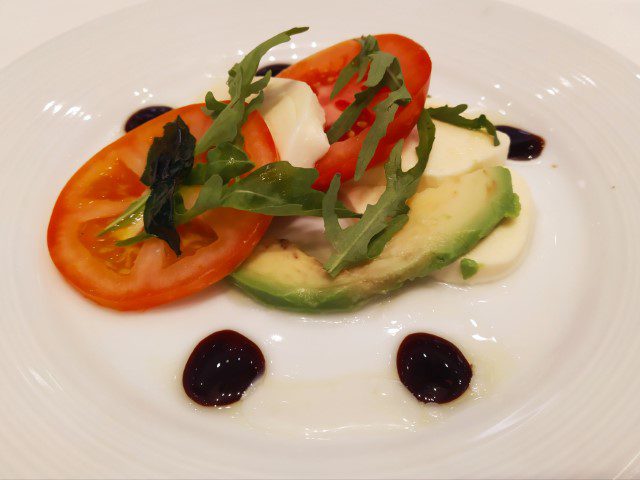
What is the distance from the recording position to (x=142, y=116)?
2.84 metres

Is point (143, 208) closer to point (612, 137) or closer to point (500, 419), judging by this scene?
point (500, 419)

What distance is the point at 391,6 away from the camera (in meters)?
3.24

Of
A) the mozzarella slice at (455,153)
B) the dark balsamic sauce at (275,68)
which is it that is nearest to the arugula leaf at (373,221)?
the mozzarella slice at (455,153)

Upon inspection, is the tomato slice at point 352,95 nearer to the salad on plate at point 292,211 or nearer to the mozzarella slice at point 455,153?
the salad on plate at point 292,211

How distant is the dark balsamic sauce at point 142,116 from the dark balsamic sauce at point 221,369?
138cm

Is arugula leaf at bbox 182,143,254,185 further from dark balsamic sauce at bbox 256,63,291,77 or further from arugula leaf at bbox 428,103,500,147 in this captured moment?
dark balsamic sauce at bbox 256,63,291,77

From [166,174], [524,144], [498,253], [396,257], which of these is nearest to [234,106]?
[166,174]

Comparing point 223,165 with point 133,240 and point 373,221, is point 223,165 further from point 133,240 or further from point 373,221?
point 373,221

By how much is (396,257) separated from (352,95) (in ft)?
2.57

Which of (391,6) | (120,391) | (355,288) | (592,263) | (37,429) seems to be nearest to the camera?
(37,429)

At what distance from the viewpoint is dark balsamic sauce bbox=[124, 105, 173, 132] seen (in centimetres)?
279

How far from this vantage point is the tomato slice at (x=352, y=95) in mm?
2148

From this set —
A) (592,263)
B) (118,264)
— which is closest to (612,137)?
(592,263)

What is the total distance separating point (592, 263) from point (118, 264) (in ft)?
6.14
